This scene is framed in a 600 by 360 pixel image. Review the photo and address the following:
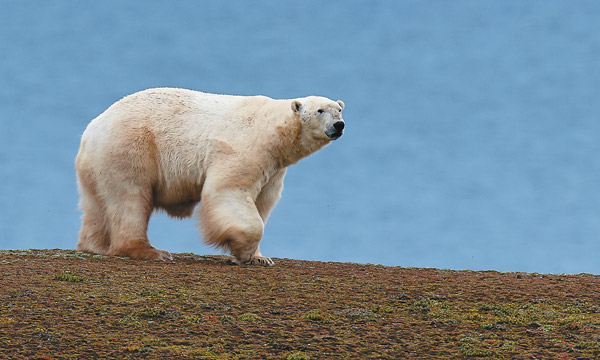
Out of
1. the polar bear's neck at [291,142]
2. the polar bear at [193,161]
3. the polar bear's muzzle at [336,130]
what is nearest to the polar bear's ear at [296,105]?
the polar bear at [193,161]

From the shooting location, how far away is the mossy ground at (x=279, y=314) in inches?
300

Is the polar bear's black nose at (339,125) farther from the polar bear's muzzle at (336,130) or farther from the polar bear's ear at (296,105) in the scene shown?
the polar bear's ear at (296,105)

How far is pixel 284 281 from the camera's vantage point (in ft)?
35.3

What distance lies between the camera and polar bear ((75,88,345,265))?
1250cm

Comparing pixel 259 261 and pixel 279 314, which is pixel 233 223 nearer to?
pixel 259 261

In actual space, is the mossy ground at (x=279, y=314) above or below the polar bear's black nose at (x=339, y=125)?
below

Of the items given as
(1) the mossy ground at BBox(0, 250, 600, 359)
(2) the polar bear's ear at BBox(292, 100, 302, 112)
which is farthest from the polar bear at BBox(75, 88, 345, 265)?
(1) the mossy ground at BBox(0, 250, 600, 359)

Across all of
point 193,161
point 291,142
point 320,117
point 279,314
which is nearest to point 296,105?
point 320,117

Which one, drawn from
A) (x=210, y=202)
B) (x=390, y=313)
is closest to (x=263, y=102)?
(x=210, y=202)

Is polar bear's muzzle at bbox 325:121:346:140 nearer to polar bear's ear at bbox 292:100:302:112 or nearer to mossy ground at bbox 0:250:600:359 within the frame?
polar bear's ear at bbox 292:100:302:112

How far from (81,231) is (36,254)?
97cm

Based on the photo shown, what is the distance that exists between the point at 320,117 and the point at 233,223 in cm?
232

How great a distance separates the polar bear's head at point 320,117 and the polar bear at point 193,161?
17mm

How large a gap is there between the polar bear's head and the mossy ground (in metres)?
2.35
